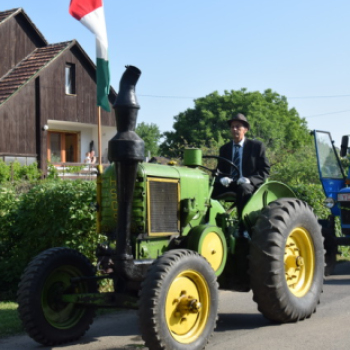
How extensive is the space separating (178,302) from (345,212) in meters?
6.12

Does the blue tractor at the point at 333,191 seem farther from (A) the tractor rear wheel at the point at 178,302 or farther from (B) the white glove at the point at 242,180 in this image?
(A) the tractor rear wheel at the point at 178,302

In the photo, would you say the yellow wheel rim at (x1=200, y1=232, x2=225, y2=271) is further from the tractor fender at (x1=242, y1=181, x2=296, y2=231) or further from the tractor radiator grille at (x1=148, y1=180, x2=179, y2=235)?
the tractor fender at (x1=242, y1=181, x2=296, y2=231)

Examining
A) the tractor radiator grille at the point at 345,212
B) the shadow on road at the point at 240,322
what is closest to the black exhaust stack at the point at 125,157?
the shadow on road at the point at 240,322

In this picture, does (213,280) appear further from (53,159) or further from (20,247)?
(53,159)

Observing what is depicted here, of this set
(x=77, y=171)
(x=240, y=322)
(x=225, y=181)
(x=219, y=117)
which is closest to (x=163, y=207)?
(x=225, y=181)

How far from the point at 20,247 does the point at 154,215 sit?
377cm

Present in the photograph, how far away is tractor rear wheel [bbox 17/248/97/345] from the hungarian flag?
3522 millimetres

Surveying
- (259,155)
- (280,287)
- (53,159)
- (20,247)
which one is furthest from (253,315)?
(53,159)

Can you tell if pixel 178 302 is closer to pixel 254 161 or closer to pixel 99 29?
pixel 254 161

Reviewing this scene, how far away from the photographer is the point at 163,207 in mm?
6348

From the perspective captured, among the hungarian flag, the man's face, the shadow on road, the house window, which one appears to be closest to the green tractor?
the shadow on road

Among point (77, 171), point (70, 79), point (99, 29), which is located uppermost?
point (70, 79)

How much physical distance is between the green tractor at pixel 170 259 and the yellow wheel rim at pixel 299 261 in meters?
0.01

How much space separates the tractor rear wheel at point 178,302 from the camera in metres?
5.27
